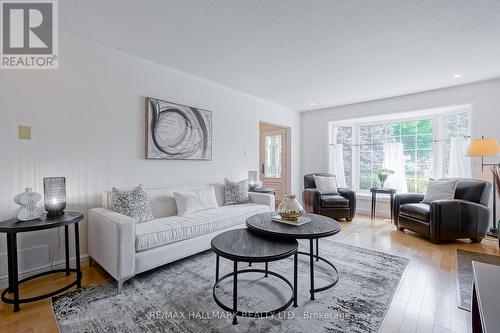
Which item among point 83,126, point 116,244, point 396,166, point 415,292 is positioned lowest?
point 415,292

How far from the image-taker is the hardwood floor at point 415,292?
1589 mm

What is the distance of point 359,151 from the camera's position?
215 inches

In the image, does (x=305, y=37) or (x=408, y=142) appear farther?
(x=408, y=142)

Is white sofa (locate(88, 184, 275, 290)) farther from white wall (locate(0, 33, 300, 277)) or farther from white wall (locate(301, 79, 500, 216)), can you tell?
white wall (locate(301, 79, 500, 216))

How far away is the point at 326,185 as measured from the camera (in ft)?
15.4

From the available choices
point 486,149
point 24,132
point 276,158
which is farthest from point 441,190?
point 24,132

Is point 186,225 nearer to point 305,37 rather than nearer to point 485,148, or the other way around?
point 305,37

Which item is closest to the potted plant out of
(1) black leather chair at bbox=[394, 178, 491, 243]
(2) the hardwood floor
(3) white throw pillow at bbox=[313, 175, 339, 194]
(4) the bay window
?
(4) the bay window

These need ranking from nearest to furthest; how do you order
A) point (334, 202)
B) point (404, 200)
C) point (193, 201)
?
point (193, 201), point (404, 200), point (334, 202)

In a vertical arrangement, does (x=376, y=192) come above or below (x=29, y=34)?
below

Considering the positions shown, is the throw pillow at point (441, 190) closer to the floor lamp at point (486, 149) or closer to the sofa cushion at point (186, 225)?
the floor lamp at point (486, 149)

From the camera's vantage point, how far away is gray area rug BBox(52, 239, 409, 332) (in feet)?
5.18

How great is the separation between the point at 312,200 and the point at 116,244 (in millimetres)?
3382

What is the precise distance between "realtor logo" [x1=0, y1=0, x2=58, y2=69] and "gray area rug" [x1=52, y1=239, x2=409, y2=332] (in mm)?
2161
